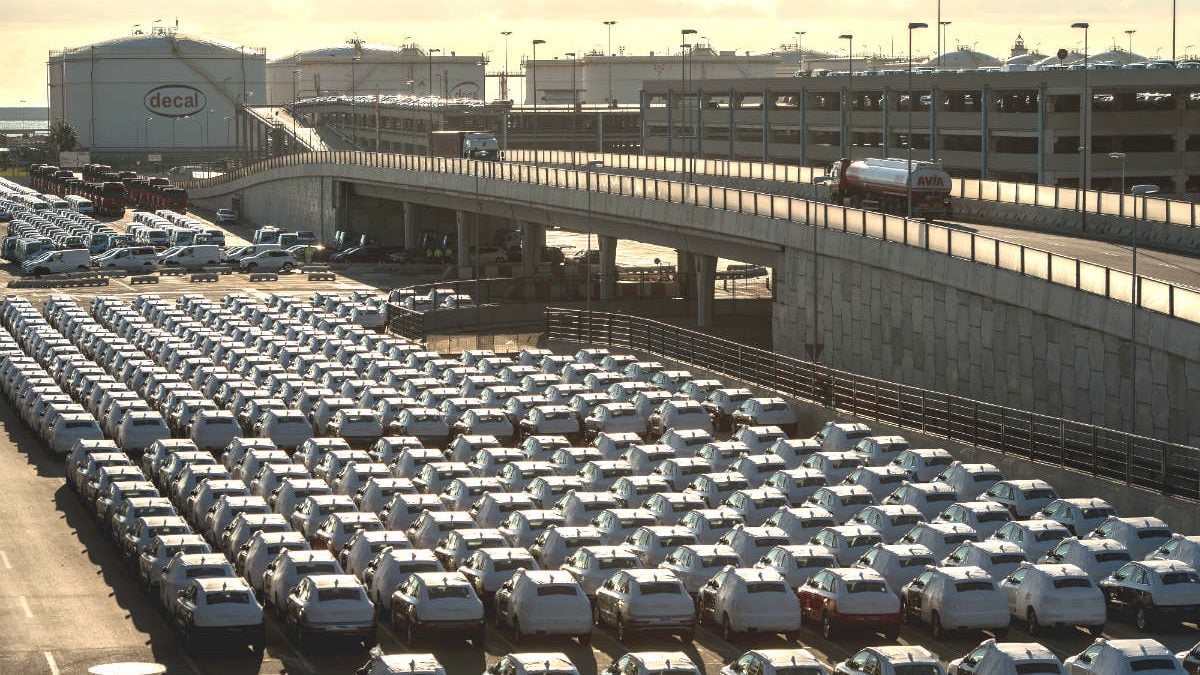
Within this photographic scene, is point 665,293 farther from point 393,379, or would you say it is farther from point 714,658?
point 714,658

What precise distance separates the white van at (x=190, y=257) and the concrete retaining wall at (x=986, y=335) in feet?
170

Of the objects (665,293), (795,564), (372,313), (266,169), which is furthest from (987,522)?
(266,169)

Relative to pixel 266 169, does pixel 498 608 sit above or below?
below

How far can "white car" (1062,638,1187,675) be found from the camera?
29875 millimetres

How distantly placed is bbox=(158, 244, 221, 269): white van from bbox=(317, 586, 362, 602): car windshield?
8355cm

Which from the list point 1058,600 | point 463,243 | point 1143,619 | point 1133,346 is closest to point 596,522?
point 1058,600

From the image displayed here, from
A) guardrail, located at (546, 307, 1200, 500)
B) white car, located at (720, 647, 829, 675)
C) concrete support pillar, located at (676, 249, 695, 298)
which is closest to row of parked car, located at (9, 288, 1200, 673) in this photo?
white car, located at (720, 647, 829, 675)

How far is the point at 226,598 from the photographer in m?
35.8

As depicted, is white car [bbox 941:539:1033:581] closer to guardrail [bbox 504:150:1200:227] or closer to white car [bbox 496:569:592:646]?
white car [bbox 496:569:592:646]

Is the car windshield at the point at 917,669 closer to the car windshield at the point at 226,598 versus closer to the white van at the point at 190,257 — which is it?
the car windshield at the point at 226,598

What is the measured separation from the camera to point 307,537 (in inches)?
1722

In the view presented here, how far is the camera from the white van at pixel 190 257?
384ft

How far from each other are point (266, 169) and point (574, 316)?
239 ft

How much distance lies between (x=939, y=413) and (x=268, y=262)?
214ft
